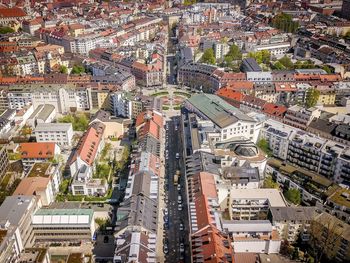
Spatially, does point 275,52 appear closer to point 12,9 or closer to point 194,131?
point 194,131

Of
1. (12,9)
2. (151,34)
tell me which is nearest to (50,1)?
(12,9)

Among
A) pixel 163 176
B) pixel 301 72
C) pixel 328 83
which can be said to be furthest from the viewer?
pixel 301 72

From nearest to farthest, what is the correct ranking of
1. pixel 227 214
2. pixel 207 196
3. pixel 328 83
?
pixel 207 196 < pixel 227 214 < pixel 328 83

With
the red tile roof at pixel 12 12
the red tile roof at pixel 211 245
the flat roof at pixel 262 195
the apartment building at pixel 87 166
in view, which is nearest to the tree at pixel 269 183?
the flat roof at pixel 262 195

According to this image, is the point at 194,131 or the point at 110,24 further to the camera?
the point at 110,24

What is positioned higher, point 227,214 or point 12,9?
point 12,9

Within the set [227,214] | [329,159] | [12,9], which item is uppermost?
[12,9]
